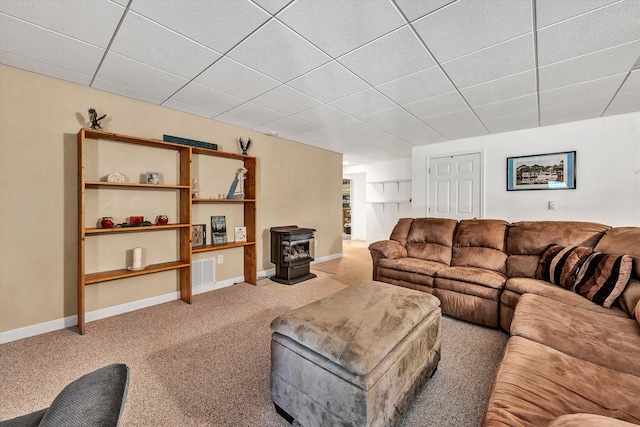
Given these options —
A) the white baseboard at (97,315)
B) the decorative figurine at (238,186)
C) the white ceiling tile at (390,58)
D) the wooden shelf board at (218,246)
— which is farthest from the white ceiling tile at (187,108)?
the white baseboard at (97,315)

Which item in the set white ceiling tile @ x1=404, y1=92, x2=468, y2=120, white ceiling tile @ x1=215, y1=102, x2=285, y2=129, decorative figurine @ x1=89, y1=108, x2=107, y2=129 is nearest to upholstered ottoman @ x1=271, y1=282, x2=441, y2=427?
white ceiling tile @ x1=404, y1=92, x2=468, y2=120

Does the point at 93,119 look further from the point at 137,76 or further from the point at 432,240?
the point at 432,240

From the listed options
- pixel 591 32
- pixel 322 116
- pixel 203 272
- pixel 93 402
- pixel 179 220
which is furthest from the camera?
pixel 203 272

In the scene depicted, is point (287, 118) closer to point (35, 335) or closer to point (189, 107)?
point (189, 107)

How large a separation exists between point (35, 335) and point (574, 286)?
488cm

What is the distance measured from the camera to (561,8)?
63.5 inches

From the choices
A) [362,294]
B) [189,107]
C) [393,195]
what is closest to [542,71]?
[362,294]

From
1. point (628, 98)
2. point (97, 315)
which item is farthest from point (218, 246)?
point (628, 98)

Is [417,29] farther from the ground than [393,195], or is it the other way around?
[417,29]

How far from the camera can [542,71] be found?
2.38 m

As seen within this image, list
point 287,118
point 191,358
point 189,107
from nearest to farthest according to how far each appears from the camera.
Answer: point 191,358, point 189,107, point 287,118

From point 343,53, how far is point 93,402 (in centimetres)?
239

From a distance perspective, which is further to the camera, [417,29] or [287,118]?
[287,118]

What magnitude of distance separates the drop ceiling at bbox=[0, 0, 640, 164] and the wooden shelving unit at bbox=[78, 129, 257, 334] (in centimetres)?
54
